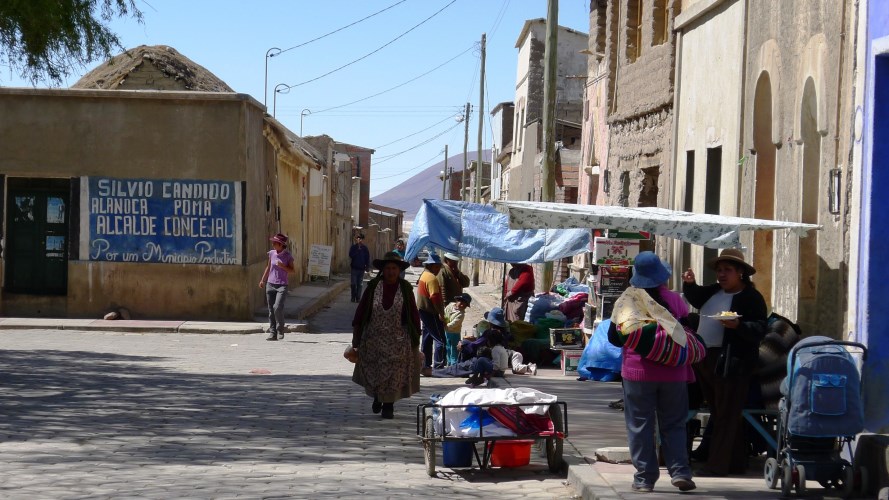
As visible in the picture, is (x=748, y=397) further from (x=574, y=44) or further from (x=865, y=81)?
(x=574, y=44)

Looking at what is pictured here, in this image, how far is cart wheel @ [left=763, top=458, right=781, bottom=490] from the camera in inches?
317

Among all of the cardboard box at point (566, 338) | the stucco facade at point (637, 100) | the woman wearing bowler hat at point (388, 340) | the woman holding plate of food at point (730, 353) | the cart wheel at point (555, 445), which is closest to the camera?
the woman holding plate of food at point (730, 353)

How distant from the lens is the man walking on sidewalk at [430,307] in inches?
626

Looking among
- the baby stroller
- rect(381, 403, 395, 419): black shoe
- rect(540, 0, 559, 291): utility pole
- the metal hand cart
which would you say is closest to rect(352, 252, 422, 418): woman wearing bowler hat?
rect(381, 403, 395, 419): black shoe

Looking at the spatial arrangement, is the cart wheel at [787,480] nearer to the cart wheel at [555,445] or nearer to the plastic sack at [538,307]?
the cart wheel at [555,445]

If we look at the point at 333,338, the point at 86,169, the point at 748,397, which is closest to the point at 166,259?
the point at 86,169

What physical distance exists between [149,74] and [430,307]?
16211 millimetres

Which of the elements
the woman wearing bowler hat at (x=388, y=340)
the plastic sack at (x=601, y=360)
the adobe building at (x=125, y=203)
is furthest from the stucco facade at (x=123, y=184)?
the woman wearing bowler hat at (x=388, y=340)

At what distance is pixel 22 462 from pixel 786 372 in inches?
215

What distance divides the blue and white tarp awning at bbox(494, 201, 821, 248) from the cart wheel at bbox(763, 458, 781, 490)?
231 cm

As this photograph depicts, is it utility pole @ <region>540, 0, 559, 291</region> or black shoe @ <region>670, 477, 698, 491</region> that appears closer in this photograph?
black shoe @ <region>670, 477, 698, 491</region>

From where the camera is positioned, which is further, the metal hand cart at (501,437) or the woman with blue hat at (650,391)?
the metal hand cart at (501,437)

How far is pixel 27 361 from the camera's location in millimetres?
16547

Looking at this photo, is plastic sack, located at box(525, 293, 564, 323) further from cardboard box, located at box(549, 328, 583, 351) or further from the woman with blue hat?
the woman with blue hat
